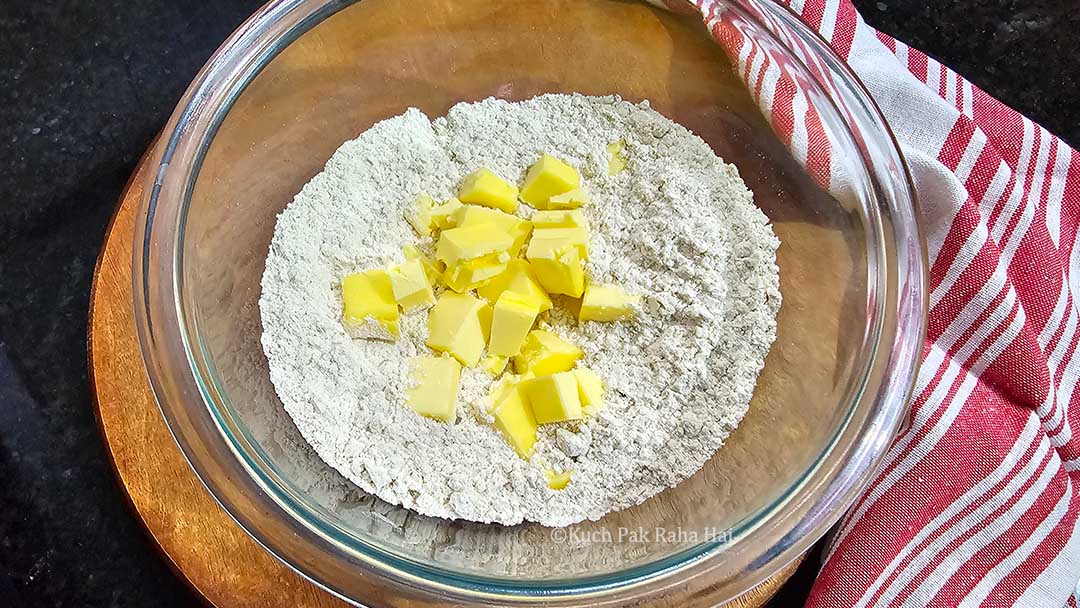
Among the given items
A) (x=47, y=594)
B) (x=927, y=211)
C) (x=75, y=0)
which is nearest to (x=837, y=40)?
(x=927, y=211)

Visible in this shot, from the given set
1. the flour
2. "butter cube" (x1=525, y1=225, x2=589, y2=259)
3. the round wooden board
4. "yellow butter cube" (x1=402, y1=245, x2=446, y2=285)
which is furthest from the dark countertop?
"butter cube" (x1=525, y1=225, x2=589, y2=259)

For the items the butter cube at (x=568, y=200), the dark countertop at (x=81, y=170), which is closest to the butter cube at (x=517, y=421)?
the butter cube at (x=568, y=200)

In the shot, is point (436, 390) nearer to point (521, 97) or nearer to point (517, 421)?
point (517, 421)

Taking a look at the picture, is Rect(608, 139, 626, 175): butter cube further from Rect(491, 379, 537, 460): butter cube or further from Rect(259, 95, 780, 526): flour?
Rect(491, 379, 537, 460): butter cube

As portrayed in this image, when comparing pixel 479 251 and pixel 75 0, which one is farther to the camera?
pixel 75 0

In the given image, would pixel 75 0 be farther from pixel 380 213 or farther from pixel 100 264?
pixel 380 213

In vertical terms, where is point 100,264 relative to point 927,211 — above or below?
below
